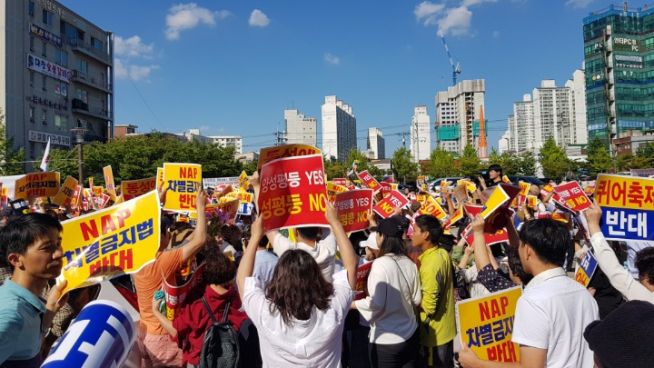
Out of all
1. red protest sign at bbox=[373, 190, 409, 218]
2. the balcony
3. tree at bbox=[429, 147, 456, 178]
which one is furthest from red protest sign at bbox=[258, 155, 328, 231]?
tree at bbox=[429, 147, 456, 178]

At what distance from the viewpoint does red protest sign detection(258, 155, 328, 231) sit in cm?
347

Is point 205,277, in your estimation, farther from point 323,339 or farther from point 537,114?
point 537,114

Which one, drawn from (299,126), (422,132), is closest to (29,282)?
(299,126)

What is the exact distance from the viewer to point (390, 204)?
27.9 feet

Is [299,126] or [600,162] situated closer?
[600,162]

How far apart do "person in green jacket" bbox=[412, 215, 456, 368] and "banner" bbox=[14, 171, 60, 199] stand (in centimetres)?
833

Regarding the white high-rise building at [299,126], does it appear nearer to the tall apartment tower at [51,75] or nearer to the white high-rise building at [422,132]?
the white high-rise building at [422,132]

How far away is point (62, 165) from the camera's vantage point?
110ft

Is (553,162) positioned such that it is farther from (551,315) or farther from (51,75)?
(551,315)

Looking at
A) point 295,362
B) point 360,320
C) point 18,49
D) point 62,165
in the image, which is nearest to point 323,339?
point 295,362

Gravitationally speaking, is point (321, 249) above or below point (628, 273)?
above

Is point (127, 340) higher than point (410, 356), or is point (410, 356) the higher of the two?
point (127, 340)

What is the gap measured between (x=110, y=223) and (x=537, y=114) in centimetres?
14175

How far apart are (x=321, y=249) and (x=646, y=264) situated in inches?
82.6
